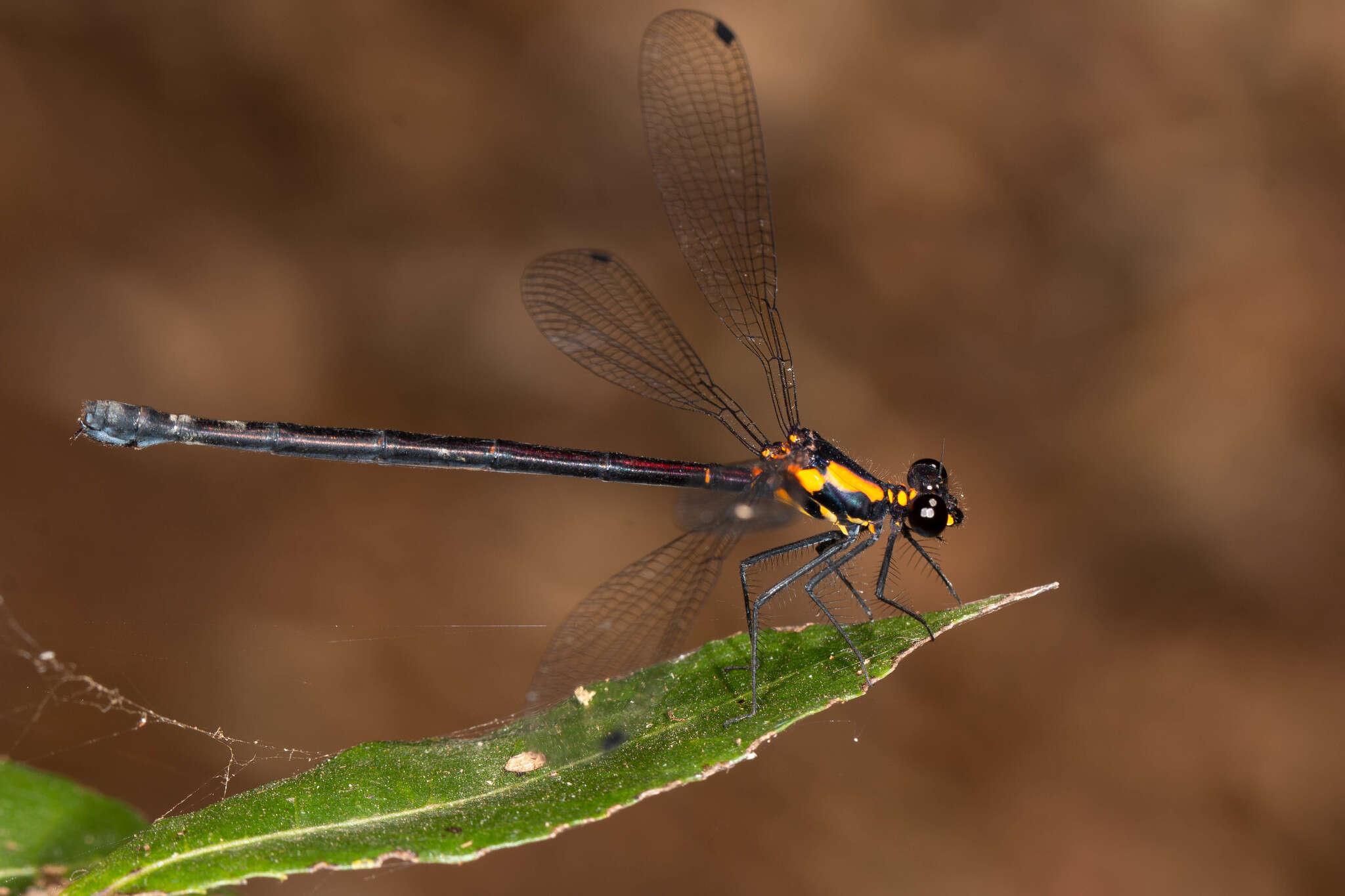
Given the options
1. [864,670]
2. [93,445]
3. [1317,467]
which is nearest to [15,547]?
[93,445]

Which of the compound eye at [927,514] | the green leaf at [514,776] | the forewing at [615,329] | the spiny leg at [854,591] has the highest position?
the forewing at [615,329]

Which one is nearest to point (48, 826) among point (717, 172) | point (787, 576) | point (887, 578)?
point (787, 576)

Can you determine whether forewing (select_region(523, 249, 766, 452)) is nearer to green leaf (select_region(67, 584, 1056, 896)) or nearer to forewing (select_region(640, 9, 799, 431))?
forewing (select_region(640, 9, 799, 431))

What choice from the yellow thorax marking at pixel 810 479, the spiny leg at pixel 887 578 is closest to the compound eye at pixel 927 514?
the spiny leg at pixel 887 578

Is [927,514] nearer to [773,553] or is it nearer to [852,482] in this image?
[852,482]

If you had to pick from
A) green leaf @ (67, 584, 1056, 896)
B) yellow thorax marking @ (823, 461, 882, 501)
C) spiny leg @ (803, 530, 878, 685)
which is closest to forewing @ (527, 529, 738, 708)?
green leaf @ (67, 584, 1056, 896)

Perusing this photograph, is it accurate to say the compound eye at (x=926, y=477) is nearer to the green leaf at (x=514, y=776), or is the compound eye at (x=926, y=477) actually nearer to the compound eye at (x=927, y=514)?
the compound eye at (x=927, y=514)

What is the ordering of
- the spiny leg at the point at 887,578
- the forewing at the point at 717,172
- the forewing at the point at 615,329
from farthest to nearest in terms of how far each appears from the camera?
1. the forewing at the point at 615,329
2. the forewing at the point at 717,172
3. the spiny leg at the point at 887,578

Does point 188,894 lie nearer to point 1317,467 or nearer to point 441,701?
point 441,701

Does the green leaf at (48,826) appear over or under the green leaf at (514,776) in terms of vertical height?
over
